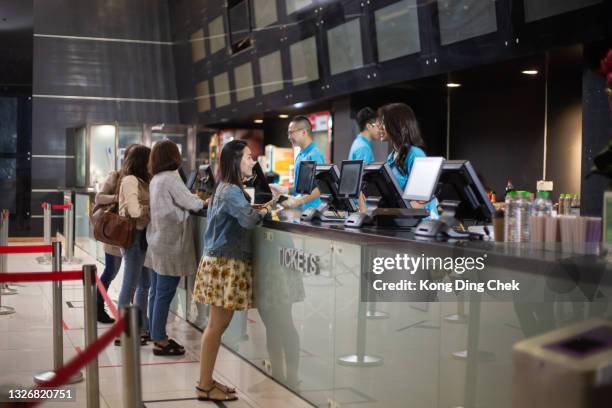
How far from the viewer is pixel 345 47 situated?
813 cm

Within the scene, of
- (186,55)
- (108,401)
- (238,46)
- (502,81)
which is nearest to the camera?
(108,401)

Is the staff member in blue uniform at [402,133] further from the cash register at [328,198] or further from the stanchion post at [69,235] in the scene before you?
the stanchion post at [69,235]

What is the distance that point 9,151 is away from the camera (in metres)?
15.4

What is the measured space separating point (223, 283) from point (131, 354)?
7.01ft

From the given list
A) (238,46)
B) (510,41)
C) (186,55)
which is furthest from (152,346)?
(186,55)

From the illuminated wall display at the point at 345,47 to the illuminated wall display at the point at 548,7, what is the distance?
2572mm

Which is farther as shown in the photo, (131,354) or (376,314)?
(376,314)

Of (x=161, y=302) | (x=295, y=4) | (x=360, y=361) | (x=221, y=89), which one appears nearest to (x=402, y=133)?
(x=360, y=361)

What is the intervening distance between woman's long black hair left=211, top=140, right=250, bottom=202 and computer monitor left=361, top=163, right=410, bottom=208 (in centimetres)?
70

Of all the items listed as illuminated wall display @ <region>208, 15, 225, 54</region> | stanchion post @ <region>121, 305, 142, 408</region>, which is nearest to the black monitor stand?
stanchion post @ <region>121, 305, 142, 408</region>

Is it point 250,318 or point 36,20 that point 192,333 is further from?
point 36,20

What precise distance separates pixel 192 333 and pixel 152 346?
494 millimetres

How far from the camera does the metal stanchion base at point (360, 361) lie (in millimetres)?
3513

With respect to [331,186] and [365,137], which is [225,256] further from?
[365,137]
